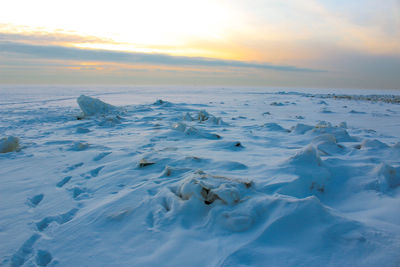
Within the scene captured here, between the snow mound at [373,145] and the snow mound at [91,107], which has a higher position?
the snow mound at [373,145]

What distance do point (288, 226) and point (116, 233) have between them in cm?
126

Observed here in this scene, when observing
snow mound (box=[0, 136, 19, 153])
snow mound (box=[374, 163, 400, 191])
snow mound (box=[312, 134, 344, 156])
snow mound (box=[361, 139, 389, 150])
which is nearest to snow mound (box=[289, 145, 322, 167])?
snow mound (box=[374, 163, 400, 191])

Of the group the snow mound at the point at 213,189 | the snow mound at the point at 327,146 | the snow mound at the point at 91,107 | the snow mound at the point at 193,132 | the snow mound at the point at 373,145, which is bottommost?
the snow mound at the point at 91,107

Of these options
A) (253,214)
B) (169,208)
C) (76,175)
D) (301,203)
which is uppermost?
(301,203)

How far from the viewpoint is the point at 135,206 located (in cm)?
227

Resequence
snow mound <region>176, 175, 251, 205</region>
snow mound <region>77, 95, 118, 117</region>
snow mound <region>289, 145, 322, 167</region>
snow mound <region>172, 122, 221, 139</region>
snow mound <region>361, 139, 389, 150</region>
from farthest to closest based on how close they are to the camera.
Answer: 1. snow mound <region>77, 95, 118, 117</region>
2. snow mound <region>172, 122, 221, 139</region>
3. snow mound <region>361, 139, 389, 150</region>
4. snow mound <region>289, 145, 322, 167</region>
5. snow mound <region>176, 175, 251, 205</region>

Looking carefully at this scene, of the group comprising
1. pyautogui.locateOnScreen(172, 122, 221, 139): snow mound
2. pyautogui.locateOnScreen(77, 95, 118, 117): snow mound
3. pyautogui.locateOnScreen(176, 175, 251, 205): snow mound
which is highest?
pyautogui.locateOnScreen(176, 175, 251, 205): snow mound

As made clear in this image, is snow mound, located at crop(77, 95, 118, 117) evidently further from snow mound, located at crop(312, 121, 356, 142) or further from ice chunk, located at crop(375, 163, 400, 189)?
ice chunk, located at crop(375, 163, 400, 189)

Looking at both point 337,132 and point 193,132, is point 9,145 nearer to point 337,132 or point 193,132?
point 193,132

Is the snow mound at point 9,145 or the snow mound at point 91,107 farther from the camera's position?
the snow mound at point 91,107

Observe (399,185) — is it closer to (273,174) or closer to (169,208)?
(273,174)

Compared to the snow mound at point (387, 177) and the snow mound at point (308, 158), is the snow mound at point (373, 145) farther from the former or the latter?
the snow mound at point (308, 158)

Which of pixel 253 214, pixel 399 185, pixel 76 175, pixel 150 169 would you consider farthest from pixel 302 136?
pixel 76 175

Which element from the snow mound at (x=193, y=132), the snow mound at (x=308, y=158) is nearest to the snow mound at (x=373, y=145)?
the snow mound at (x=308, y=158)
